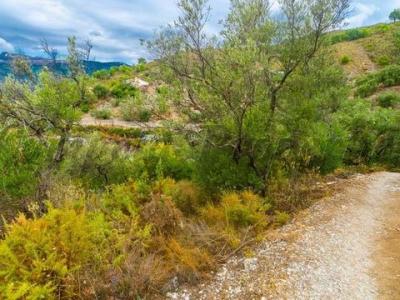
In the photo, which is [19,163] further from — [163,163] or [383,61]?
[383,61]

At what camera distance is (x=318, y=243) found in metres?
7.66

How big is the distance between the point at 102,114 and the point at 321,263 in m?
35.2

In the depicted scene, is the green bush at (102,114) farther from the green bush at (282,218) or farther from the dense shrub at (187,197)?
the green bush at (282,218)

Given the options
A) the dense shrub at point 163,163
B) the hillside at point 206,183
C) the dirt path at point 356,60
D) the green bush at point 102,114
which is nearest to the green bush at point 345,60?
the dirt path at point 356,60

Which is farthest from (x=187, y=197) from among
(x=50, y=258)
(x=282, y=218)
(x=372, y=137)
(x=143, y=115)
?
(x=372, y=137)

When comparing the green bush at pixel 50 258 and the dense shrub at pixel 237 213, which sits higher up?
the green bush at pixel 50 258

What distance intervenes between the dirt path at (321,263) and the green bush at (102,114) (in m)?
32.5

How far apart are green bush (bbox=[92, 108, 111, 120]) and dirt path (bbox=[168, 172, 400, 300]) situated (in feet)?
107

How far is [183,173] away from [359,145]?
9.44 m

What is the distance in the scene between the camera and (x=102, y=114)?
39500mm

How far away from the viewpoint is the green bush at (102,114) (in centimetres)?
3931

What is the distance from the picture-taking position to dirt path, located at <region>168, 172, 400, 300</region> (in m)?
6.08

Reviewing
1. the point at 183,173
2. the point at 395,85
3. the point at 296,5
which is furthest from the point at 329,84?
the point at 395,85

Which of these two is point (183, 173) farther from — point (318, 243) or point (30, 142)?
point (318, 243)
